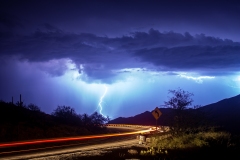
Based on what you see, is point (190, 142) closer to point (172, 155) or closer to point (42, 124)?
point (172, 155)

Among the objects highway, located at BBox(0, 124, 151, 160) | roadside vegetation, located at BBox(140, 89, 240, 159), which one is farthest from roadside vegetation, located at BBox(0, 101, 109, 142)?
roadside vegetation, located at BBox(140, 89, 240, 159)

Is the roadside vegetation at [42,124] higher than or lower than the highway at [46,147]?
higher

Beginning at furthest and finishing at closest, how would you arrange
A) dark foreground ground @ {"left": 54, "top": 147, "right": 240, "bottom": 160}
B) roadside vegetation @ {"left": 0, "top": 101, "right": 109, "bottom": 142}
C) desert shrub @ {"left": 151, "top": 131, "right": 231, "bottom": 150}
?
roadside vegetation @ {"left": 0, "top": 101, "right": 109, "bottom": 142}, desert shrub @ {"left": 151, "top": 131, "right": 231, "bottom": 150}, dark foreground ground @ {"left": 54, "top": 147, "right": 240, "bottom": 160}

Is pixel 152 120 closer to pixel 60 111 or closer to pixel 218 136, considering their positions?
pixel 60 111

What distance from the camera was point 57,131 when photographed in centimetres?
3431

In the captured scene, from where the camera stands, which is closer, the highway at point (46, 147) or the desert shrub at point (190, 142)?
the highway at point (46, 147)

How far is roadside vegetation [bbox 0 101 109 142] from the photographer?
1181 inches

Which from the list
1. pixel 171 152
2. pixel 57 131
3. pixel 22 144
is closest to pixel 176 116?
pixel 171 152

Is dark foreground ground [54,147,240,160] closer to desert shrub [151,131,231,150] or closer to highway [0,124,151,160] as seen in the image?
desert shrub [151,131,231,150]

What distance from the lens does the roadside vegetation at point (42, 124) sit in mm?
30008

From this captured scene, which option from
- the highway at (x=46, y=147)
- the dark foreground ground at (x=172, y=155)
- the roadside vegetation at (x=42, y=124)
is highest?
the roadside vegetation at (x=42, y=124)

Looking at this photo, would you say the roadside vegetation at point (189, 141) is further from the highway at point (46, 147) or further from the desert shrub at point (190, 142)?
the highway at point (46, 147)

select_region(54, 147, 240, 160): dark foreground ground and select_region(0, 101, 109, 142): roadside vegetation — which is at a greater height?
select_region(0, 101, 109, 142): roadside vegetation

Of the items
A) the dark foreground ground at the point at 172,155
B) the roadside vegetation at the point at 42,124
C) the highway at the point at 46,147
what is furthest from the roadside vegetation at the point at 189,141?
the roadside vegetation at the point at 42,124
